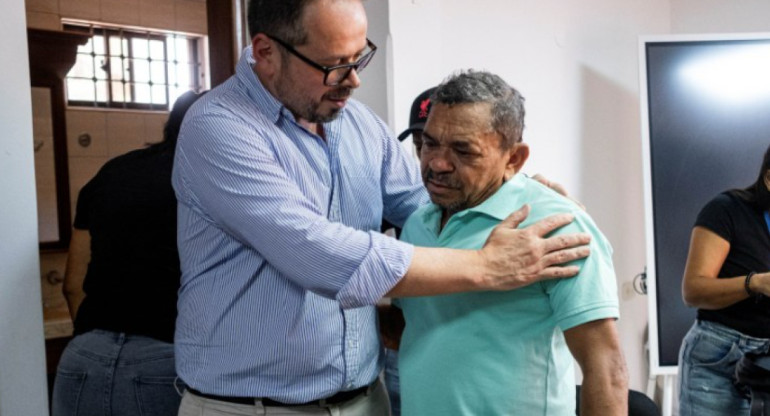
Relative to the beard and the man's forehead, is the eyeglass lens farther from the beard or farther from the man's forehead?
the man's forehead

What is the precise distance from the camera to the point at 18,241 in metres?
1.76

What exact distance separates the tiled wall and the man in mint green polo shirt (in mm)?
4213

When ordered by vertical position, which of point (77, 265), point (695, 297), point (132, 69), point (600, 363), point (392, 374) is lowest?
point (392, 374)

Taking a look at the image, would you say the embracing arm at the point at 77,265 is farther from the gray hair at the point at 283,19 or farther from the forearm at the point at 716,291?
the forearm at the point at 716,291

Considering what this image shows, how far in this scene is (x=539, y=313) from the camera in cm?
123

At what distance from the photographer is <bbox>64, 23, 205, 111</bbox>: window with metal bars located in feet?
19.0

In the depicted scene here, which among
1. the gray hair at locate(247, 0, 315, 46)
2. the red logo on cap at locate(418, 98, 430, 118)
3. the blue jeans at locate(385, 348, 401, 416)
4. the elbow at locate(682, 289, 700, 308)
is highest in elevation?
the gray hair at locate(247, 0, 315, 46)

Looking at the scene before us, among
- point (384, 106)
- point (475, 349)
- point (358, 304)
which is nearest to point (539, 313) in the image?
point (475, 349)

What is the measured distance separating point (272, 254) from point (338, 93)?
1.08 ft

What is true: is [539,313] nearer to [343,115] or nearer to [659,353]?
[343,115]

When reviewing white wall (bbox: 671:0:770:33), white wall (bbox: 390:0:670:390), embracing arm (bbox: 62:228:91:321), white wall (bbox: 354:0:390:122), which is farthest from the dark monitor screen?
embracing arm (bbox: 62:228:91:321)

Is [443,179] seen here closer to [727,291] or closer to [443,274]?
[443,274]

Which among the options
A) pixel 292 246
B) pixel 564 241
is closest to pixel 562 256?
pixel 564 241

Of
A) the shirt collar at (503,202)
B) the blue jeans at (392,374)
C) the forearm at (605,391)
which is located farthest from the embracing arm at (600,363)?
the blue jeans at (392,374)
